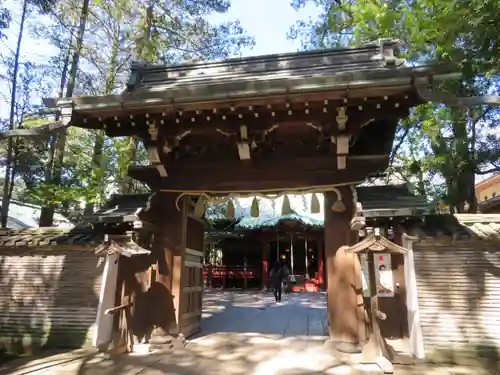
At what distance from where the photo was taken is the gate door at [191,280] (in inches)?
244

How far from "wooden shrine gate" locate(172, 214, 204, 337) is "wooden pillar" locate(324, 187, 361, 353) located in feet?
8.59

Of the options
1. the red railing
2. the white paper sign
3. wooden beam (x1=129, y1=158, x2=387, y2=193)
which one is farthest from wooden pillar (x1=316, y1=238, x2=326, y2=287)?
wooden beam (x1=129, y1=158, x2=387, y2=193)

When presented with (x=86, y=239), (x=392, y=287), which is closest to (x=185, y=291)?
(x=86, y=239)

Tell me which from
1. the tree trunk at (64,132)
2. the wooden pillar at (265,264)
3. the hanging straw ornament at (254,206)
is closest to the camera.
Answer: the hanging straw ornament at (254,206)

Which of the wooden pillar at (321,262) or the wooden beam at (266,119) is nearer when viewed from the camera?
the wooden beam at (266,119)

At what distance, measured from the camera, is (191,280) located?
22.2 feet

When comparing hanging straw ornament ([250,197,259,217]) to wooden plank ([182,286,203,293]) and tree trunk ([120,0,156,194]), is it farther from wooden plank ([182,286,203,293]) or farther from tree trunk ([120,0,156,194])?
tree trunk ([120,0,156,194])

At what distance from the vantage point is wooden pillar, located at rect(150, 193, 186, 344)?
593cm

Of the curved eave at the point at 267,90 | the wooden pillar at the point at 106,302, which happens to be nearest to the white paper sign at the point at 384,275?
the curved eave at the point at 267,90

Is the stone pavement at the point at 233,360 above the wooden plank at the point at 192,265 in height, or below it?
below

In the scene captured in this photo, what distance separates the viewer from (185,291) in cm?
633

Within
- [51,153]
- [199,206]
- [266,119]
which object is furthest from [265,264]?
[266,119]

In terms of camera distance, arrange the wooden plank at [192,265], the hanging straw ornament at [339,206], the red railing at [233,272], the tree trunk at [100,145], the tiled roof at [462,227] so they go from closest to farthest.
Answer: the tiled roof at [462,227], the hanging straw ornament at [339,206], the wooden plank at [192,265], the tree trunk at [100,145], the red railing at [233,272]

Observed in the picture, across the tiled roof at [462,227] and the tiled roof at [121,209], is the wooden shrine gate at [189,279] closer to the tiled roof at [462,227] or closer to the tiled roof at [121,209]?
the tiled roof at [121,209]
